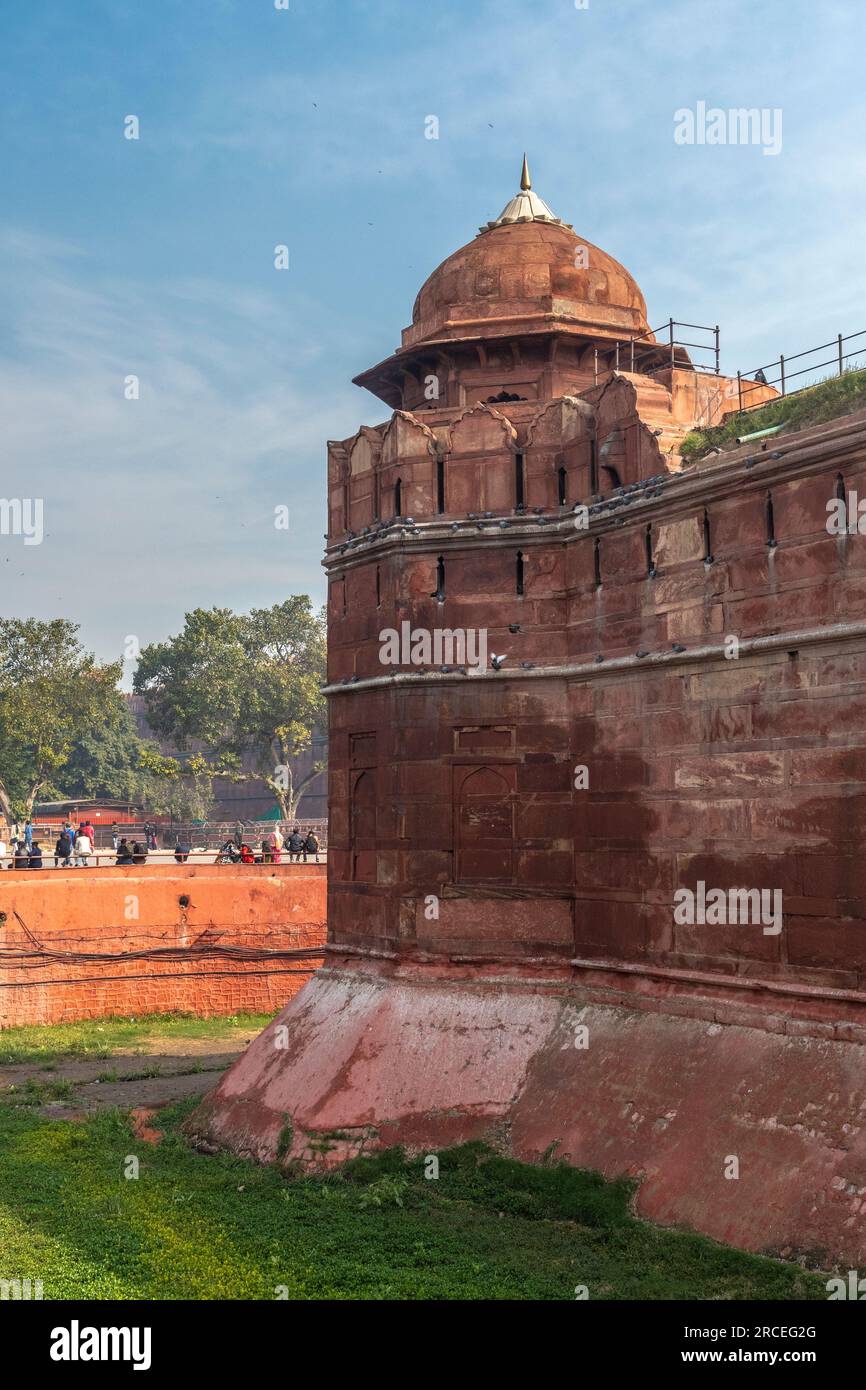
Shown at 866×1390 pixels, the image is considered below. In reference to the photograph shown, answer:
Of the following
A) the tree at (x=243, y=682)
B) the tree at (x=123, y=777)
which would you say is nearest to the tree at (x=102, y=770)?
the tree at (x=123, y=777)

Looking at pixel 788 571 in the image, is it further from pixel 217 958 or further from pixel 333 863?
pixel 217 958

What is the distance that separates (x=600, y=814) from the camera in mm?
13625

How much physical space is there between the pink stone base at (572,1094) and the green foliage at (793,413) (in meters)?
5.39

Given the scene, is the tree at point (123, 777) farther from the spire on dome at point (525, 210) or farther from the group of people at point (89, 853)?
the spire on dome at point (525, 210)

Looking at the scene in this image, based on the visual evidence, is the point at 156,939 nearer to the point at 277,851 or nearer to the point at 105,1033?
the point at 105,1033

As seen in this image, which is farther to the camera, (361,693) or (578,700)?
(361,693)

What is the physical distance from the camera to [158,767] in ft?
180

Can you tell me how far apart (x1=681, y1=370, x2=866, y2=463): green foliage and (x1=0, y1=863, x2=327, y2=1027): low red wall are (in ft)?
56.3

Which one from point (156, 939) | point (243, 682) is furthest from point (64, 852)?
point (243, 682)

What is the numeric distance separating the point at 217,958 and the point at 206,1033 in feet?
8.56

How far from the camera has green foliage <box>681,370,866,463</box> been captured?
11617mm

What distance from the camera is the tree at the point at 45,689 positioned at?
170 feet

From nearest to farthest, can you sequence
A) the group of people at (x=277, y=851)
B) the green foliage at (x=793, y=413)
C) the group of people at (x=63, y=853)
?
the green foliage at (x=793, y=413) < the group of people at (x=63, y=853) < the group of people at (x=277, y=851)
